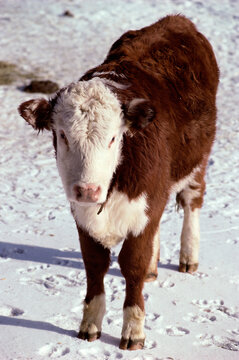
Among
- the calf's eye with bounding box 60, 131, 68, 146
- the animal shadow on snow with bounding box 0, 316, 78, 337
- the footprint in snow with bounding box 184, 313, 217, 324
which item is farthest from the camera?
the footprint in snow with bounding box 184, 313, 217, 324

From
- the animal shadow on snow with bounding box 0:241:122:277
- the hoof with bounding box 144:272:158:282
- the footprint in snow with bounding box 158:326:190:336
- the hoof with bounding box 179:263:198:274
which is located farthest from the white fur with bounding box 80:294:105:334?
the hoof with bounding box 179:263:198:274

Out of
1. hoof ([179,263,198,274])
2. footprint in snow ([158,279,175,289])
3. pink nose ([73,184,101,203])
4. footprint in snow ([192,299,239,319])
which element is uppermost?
pink nose ([73,184,101,203])

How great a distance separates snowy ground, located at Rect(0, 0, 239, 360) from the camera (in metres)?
3.98

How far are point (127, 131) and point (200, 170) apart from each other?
1389 mm

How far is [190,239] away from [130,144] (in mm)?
1596

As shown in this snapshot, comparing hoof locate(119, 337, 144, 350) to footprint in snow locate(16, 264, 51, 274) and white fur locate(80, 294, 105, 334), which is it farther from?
footprint in snow locate(16, 264, 51, 274)

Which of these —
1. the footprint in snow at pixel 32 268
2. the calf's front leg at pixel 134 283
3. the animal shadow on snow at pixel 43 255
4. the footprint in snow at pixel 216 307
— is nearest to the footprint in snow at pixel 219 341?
the footprint in snow at pixel 216 307

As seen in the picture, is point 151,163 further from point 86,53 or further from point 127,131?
point 86,53

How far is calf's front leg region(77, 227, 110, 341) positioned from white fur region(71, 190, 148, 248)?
137 millimetres

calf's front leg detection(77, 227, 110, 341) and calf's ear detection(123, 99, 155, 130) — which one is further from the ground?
calf's ear detection(123, 99, 155, 130)

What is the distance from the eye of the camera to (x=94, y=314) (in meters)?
4.04

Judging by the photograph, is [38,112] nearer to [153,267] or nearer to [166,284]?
[153,267]

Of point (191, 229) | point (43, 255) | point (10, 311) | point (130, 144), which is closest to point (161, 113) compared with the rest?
point (130, 144)

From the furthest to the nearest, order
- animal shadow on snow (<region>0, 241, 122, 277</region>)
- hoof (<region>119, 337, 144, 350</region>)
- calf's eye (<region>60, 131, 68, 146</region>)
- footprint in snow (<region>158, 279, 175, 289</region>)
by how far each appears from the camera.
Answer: animal shadow on snow (<region>0, 241, 122, 277</region>) < footprint in snow (<region>158, 279, 175, 289</region>) < hoof (<region>119, 337, 144, 350</region>) < calf's eye (<region>60, 131, 68, 146</region>)
